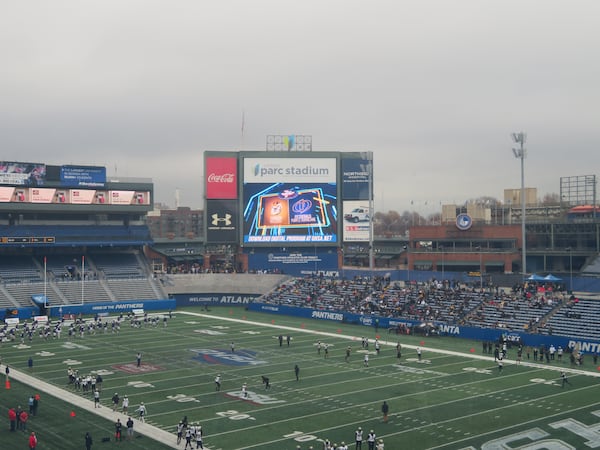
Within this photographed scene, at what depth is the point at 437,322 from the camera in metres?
59.0

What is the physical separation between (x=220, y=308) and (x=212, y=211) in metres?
12.9

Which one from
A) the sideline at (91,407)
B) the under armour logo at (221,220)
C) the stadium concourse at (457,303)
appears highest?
the under armour logo at (221,220)

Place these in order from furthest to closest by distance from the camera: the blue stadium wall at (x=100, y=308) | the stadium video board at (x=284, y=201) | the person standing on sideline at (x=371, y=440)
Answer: the stadium video board at (x=284, y=201), the blue stadium wall at (x=100, y=308), the person standing on sideline at (x=371, y=440)

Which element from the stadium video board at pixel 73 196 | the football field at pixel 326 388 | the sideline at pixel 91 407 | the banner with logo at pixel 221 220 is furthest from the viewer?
the banner with logo at pixel 221 220

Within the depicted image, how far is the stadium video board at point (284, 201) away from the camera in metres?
86.4

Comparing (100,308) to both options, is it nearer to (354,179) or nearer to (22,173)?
(22,173)

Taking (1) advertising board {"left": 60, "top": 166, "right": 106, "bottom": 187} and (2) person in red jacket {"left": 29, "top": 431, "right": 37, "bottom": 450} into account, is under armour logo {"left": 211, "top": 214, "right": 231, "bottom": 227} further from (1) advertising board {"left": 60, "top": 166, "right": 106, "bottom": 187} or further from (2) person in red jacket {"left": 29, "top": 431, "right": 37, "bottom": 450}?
(2) person in red jacket {"left": 29, "top": 431, "right": 37, "bottom": 450}

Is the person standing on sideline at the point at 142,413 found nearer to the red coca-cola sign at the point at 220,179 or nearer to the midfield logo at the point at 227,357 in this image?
the midfield logo at the point at 227,357

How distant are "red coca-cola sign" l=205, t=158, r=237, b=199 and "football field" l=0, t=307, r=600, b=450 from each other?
97.8 feet

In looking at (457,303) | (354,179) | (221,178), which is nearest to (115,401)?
(457,303)

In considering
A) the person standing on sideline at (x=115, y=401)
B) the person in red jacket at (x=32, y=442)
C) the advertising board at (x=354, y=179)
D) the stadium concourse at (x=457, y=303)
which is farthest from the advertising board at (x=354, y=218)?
the person in red jacket at (x=32, y=442)

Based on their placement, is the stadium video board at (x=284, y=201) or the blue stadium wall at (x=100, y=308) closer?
the blue stadium wall at (x=100, y=308)

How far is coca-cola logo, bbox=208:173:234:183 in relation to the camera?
86125mm

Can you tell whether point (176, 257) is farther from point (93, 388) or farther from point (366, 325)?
point (93, 388)
